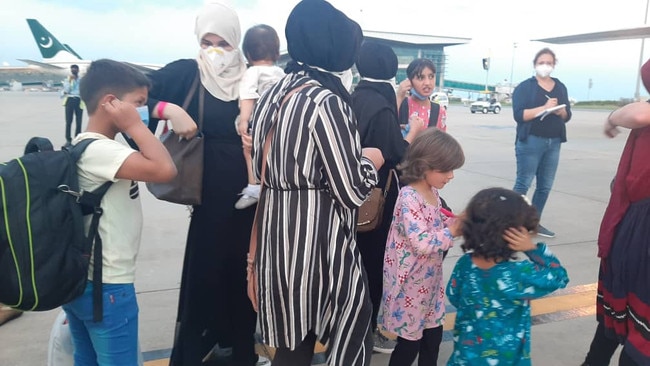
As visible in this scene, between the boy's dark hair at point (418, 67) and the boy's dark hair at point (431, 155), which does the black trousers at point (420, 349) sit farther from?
the boy's dark hair at point (418, 67)

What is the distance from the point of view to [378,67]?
9.06 feet

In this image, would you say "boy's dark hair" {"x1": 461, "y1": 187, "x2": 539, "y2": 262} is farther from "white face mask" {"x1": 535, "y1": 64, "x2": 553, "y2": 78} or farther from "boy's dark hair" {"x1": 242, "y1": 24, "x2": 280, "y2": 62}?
"white face mask" {"x1": 535, "y1": 64, "x2": 553, "y2": 78}

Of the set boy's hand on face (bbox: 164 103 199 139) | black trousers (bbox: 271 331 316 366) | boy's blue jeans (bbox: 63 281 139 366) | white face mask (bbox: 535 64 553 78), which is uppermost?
white face mask (bbox: 535 64 553 78)

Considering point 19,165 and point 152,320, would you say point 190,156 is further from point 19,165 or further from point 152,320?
point 152,320

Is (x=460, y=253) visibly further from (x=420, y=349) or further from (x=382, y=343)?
(x=420, y=349)

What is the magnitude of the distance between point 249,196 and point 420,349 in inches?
45.0

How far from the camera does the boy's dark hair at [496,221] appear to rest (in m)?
1.97

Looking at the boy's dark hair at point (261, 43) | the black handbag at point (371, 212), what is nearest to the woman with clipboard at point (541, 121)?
the black handbag at point (371, 212)

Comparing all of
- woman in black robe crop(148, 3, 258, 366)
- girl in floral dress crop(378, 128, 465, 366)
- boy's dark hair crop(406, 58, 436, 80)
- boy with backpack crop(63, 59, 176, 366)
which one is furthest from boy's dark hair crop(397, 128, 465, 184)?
boy's dark hair crop(406, 58, 436, 80)

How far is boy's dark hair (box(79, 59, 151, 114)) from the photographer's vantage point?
173 centimetres

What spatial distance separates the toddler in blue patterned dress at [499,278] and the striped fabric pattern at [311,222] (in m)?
0.50

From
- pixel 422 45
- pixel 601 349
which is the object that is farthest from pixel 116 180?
pixel 422 45

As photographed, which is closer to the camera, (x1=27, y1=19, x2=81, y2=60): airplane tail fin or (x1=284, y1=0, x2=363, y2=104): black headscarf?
(x1=284, y1=0, x2=363, y2=104): black headscarf

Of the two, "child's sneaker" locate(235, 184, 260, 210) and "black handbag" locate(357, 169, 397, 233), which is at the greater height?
"child's sneaker" locate(235, 184, 260, 210)
